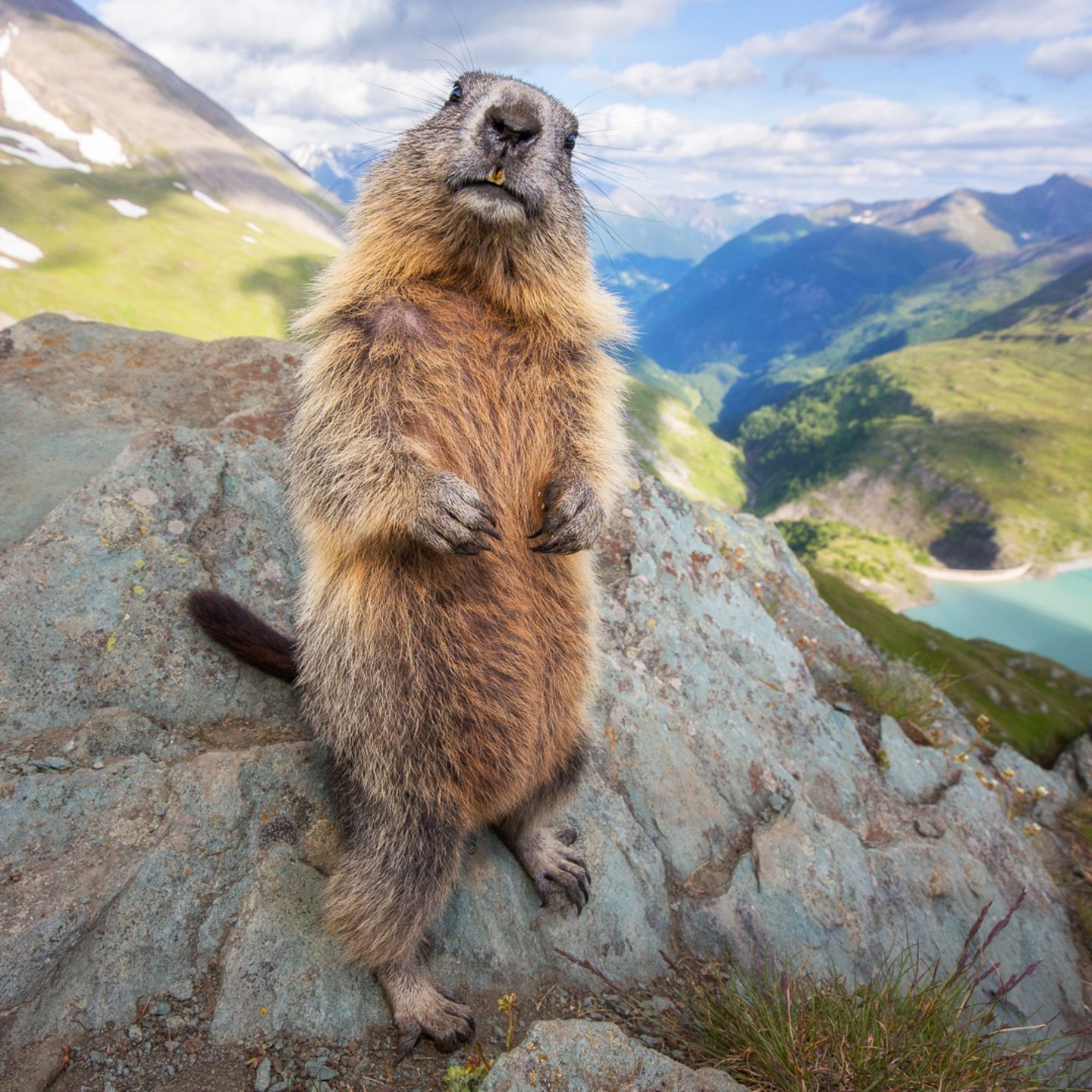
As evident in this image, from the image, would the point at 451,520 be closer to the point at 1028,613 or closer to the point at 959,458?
the point at 1028,613

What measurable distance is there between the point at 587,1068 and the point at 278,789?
2.49 meters

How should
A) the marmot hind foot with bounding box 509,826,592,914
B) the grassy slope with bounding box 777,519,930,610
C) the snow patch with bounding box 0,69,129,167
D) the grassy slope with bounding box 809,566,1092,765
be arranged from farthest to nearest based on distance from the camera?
1. the snow patch with bounding box 0,69,129,167
2. the grassy slope with bounding box 777,519,930,610
3. the grassy slope with bounding box 809,566,1092,765
4. the marmot hind foot with bounding box 509,826,592,914

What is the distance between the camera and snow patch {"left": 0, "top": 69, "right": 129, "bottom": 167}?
119 meters

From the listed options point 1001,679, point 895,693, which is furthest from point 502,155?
point 1001,679

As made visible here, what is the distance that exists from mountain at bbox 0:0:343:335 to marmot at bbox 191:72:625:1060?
9501 centimetres

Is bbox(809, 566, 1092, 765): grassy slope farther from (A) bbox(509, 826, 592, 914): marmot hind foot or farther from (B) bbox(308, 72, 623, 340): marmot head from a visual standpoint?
(B) bbox(308, 72, 623, 340): marmot head

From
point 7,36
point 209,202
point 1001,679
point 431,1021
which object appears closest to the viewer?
point 431,1021

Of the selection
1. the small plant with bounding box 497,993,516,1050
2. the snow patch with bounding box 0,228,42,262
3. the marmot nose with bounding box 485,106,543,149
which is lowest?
the snow patch with bounding box 0,228,42,262

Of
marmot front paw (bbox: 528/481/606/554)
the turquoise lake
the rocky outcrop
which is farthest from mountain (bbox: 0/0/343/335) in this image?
the turquoise lake

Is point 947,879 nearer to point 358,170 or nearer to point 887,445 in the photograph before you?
point 358,170

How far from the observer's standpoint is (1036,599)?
388 ft

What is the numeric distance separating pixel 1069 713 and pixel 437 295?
54.5m

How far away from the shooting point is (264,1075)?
11.5 ft

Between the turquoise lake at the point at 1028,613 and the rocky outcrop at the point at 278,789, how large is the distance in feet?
353
